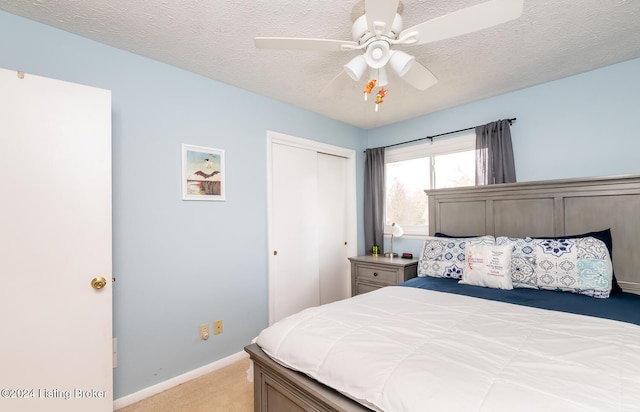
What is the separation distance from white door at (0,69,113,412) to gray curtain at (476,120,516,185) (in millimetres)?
3165

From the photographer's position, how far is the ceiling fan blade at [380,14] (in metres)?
1.19

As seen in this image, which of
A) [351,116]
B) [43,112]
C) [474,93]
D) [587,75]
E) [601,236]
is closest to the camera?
[43,112]

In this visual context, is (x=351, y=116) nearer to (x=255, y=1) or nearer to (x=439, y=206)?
(x=439, y=206)

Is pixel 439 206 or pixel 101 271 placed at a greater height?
pixel 439 206

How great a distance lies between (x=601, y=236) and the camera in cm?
208

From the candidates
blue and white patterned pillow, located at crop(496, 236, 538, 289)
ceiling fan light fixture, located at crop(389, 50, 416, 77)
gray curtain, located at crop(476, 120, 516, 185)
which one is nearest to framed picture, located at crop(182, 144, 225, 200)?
ceiling fan light fixture, located at crop(389, 50, 416, 77)

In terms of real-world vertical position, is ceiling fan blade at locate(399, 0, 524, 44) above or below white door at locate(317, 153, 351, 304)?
above

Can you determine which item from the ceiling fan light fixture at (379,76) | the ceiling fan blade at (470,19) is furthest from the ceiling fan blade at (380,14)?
the ceiling fan light fixture at (379,76)

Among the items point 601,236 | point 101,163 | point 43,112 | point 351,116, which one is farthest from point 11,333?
point 601,236

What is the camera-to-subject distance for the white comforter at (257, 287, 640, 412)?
858 mm

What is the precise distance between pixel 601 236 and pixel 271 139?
2848 mm

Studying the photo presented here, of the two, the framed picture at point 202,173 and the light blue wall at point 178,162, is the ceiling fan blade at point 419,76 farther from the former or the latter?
the framed picture at point 202,173

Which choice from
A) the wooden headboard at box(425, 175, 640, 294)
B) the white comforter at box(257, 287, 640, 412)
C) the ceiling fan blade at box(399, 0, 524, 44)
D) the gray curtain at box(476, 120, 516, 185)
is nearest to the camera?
the white comforter at box(257, 287, 640, 412)

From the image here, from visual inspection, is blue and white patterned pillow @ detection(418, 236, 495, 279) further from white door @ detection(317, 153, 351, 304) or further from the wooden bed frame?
white door @ detection(317, 153, 351, 304)
